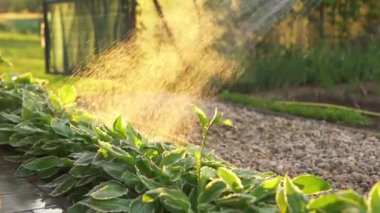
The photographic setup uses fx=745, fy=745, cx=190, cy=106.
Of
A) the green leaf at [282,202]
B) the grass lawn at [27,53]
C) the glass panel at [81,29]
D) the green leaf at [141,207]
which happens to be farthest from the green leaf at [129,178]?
the glass panel at [81,29]

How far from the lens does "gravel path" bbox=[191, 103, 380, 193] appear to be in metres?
5.60

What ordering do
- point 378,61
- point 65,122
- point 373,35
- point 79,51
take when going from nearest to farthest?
point 65,122 < point 79,51 < point 378,61 < point 373,35

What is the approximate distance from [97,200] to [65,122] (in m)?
1.48

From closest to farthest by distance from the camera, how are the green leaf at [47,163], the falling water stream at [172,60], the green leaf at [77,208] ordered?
the green leaf at [77,208] < the green leaf at [47,163] < the falling water stream at [172,60]

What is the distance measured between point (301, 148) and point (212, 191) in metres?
3.23

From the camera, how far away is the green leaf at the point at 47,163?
4363 mm

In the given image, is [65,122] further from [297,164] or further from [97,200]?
[297,164]

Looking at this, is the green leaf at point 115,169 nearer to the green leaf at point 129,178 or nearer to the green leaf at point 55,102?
the green leaf at point 129,178

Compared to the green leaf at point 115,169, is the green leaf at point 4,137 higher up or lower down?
lower down

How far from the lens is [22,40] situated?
1566 centimetres

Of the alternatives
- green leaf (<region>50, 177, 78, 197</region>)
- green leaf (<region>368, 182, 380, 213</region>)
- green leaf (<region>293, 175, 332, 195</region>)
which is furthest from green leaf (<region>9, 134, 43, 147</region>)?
green leaf (<region>368, 182, 380, 213</region>)

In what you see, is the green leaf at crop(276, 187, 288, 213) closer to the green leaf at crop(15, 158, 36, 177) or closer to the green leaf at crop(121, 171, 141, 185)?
the green leaf at crop(121, 171, 141, 185)

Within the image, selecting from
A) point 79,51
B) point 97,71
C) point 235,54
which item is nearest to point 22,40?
point 79,51

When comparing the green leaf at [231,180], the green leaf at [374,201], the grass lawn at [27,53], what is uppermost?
the green leaf at [374,201]
